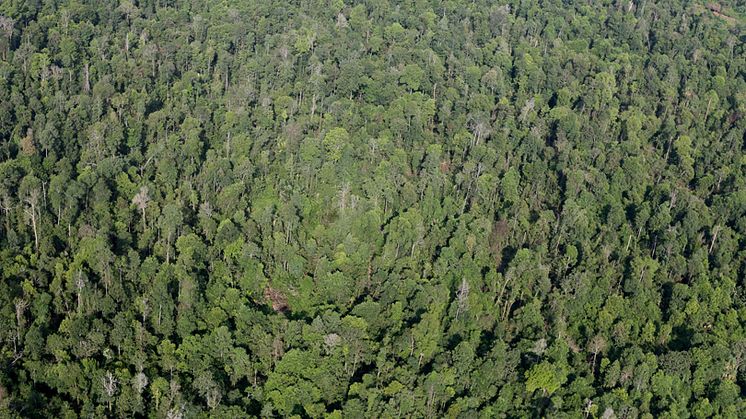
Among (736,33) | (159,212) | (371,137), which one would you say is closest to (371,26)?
(371,137)

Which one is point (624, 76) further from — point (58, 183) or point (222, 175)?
point (58, 183)

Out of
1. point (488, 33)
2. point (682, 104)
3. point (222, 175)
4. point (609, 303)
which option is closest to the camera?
point (609, 303)

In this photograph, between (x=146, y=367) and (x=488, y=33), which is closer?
(x=146, y=367)

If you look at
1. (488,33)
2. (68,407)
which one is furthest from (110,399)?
(488,33)

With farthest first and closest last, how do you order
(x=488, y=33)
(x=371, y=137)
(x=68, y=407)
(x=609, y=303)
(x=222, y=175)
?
1. (x=488, y=33)
2. (x=371, y=137)
3. (x=222, y=175)
4. (x=609, y=303)
5. (x=68, y=407)

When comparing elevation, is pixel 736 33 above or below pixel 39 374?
above

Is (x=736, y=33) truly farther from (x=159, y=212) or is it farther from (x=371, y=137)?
(x=159, y=212)
